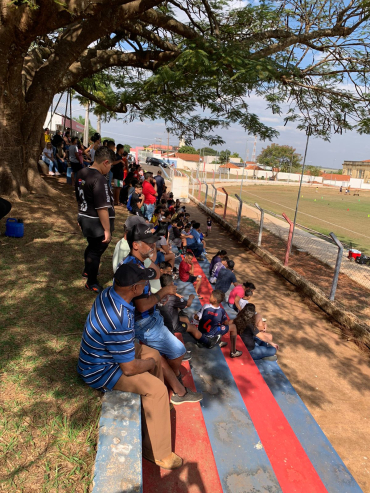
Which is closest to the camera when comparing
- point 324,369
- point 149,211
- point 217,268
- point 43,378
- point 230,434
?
point 43,378

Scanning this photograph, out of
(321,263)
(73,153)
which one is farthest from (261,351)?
(73,153)

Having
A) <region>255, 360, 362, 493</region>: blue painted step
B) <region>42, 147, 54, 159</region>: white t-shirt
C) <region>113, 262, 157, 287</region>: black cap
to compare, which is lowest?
<region>255, 360, 362, 493</region>: blue painted step

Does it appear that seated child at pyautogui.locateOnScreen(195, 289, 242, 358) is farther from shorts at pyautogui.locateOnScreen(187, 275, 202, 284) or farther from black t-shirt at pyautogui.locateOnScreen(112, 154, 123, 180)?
black t-shirt at pyautogui.locateOnScreen(112, 154, 123, 180)

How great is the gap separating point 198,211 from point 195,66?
39.8 feet

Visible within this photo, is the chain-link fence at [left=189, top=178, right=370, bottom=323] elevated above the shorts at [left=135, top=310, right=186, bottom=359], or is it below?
below

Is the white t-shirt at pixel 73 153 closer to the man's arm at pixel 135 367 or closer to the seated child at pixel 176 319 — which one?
the seated child at pixel 176 319

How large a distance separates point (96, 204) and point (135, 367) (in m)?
2.36

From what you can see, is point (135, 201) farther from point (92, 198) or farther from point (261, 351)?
point (261, 351)

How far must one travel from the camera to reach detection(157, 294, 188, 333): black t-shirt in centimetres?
425

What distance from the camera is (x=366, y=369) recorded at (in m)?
5.18

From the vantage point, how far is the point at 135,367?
265 centimetres

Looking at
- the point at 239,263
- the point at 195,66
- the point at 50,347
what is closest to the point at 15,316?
the point at 50,347

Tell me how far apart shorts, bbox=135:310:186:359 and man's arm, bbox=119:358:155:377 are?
0.61 metres

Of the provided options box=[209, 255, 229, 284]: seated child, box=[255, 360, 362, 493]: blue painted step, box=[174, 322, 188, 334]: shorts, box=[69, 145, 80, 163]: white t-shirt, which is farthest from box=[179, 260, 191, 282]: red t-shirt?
box=[69, 145, 80, 163]: white t-shirt
